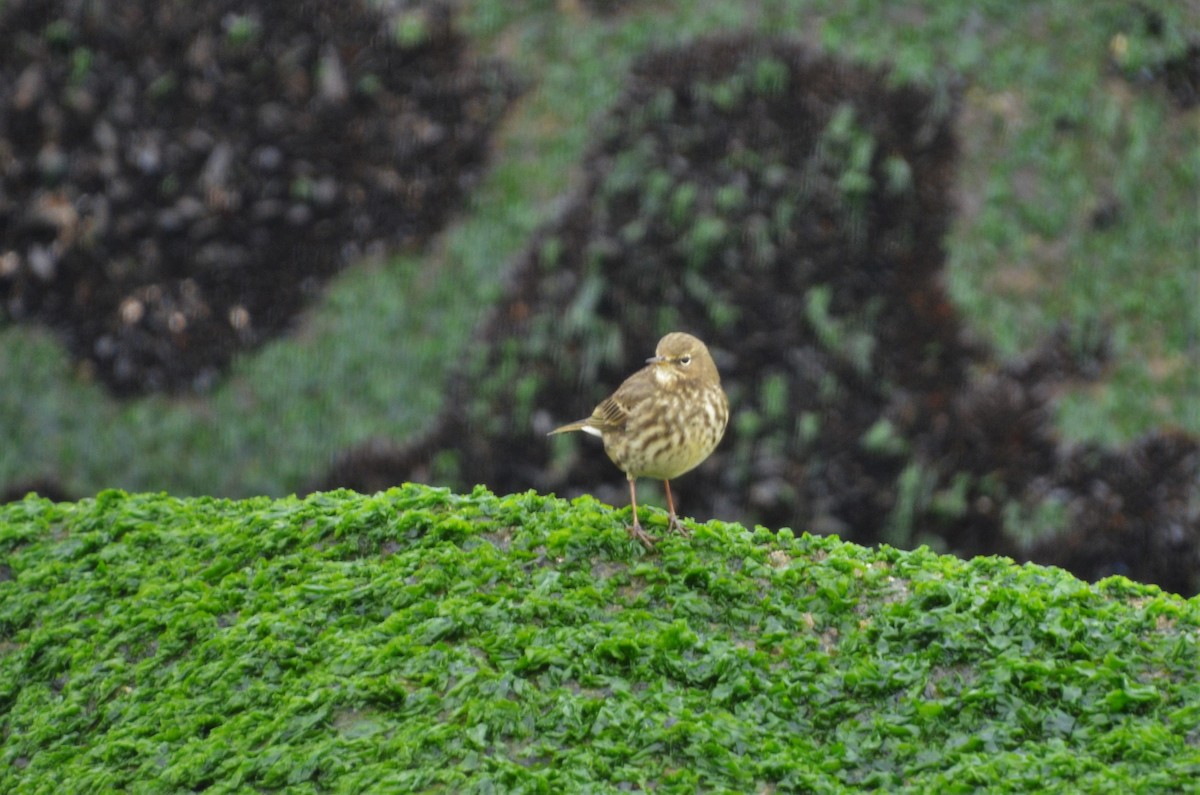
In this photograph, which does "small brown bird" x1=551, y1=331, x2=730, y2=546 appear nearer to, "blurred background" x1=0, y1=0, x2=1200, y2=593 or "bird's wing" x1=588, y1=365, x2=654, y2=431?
"bird's wing" x1=588, y1=365, x2=654, y2=431

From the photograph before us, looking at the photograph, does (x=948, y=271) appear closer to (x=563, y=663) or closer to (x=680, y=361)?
(x=680, y=361)

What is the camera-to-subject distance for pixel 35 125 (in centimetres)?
930

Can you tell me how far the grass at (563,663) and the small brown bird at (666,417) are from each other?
0.91 ft

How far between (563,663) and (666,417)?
1.09 m

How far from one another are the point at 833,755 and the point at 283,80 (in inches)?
252

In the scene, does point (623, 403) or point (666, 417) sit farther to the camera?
point (623, 403)

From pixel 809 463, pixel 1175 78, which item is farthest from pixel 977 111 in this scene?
pixel 809 463

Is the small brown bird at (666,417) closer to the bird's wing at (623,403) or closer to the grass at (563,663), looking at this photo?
the bird's wing at (623,403)

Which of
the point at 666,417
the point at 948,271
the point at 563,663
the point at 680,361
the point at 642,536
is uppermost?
the point at 680,361

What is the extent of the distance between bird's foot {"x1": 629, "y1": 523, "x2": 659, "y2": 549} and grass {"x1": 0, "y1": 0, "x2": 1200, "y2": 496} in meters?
3.53

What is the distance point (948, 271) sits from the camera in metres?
8.73

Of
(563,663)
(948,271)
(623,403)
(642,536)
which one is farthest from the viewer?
(948,271)

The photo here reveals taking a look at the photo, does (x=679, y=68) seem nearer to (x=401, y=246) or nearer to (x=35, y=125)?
(x=401, y=246)

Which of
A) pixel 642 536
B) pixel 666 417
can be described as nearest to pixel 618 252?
pixel 666 417
